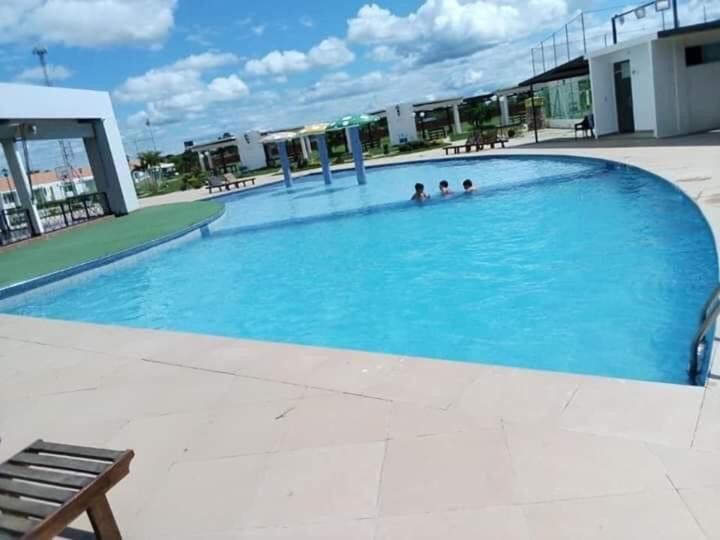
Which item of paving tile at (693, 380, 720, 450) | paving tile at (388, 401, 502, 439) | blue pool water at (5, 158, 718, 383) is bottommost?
blue pool water at (5, 158, 718, 383)

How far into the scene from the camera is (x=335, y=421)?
3686 mm

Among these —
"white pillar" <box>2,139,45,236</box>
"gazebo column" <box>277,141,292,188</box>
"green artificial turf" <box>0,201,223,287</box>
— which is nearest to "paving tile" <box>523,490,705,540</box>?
"green artificial turf" <box>0,201,223,287</box>

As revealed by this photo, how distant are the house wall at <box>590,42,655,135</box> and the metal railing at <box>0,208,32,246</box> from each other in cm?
2013

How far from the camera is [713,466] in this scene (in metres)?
2.67

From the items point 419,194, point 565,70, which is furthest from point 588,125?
point 419,194

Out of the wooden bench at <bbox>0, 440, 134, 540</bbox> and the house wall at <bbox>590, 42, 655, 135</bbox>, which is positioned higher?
the house wall at <bbox>590, 42, 655, 135</bbox>

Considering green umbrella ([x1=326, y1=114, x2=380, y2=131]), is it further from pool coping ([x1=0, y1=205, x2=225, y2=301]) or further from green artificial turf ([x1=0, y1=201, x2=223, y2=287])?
pool coping ([x1=0, y1=205, x2=225, y2=301])

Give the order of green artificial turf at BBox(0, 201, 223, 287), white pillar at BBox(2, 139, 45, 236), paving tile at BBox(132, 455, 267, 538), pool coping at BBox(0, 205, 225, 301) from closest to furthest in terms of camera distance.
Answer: paving tile at BBox(132, 455, 267, 538) < pool coping at BBox(0, 205, 225, 301) < green artificial turf at BBox(0, 201, 223, 287) < white pillar at BBox(2, 139, 45, 236)

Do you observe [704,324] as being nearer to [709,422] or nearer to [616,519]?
[709,422]

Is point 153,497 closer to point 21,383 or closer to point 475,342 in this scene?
point 21,383

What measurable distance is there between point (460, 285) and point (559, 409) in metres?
5.07

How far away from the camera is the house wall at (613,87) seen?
18.5 meters

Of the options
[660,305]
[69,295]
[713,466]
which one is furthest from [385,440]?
[69,295]

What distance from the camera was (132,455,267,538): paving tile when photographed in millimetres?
2834
